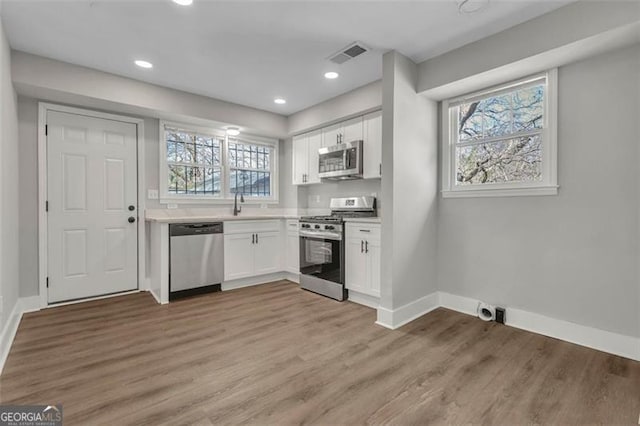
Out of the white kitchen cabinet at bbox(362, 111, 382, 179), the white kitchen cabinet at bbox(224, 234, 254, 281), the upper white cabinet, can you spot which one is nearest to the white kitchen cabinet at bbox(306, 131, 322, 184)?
the upper white cabinet

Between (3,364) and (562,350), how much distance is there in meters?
4.11

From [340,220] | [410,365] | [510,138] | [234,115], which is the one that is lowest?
[410,365]

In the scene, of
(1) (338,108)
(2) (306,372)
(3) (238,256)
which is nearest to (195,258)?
(3) (238,256)

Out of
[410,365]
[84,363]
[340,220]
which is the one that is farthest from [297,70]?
[84,363]

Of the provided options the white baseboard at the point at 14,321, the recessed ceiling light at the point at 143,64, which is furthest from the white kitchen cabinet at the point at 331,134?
the white baseboard at the point at 14,321

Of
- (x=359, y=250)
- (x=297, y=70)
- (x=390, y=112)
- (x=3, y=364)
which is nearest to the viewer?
(x=3, y=364)

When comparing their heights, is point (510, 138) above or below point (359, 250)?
above

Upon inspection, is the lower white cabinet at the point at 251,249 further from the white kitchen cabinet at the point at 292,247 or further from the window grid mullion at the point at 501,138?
the window grid mullion at the point at 501,138

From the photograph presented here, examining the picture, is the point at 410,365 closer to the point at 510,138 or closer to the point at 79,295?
the point at 510,138

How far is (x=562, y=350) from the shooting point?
2357mm

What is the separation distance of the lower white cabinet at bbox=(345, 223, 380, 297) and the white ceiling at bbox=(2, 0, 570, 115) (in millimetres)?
1740

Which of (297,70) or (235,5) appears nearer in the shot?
(235,5)

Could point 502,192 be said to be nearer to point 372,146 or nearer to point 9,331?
point 372,146

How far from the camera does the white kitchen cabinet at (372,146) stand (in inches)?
143
